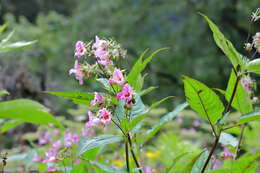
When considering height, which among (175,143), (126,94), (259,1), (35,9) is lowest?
(175,143)

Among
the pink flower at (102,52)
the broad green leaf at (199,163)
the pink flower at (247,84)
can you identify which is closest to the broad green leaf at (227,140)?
the broad green leaf at (199,163)

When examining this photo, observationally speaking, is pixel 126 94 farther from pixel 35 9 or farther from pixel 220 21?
pixel 35 9

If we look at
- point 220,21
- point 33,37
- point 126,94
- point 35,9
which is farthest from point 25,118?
point 35,9

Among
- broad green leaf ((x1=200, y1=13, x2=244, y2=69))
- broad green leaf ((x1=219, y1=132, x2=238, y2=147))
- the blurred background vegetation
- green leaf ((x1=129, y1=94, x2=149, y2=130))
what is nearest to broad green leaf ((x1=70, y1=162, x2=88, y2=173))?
green leaf ((x1=129, y1=94, x2=149, y2=130))

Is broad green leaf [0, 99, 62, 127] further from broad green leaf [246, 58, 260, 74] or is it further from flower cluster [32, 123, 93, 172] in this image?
broad green leaf [246, 58, 260, 74]

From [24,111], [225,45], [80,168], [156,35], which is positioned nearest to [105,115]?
[80,168]

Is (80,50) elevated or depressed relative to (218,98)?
elevated

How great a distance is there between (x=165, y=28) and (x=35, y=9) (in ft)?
33.1

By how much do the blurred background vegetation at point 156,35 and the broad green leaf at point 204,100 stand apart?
5953 millimetres

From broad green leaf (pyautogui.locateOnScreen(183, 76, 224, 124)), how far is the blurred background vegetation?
5.95m

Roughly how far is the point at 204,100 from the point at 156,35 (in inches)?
283

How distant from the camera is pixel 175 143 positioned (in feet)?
8.37

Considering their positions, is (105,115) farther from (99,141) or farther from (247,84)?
(247,84)

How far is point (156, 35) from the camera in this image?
813cm
